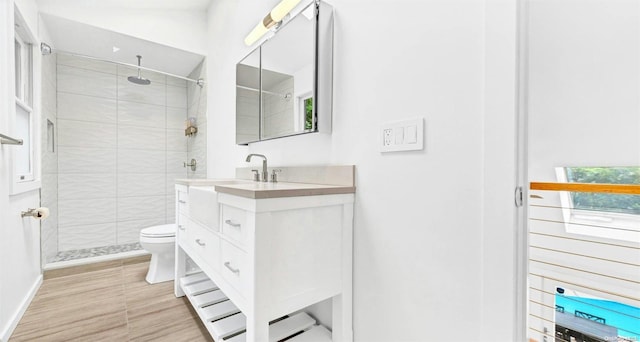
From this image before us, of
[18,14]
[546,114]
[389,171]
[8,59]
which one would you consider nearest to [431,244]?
[389,171]

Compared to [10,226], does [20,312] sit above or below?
below

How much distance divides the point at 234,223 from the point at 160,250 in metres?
1.56

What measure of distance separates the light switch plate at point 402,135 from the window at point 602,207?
151cm

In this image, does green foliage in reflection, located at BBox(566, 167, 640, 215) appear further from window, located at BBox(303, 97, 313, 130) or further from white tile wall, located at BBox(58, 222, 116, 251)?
white tile wall, located at BBox(58, 222, 116, 251)

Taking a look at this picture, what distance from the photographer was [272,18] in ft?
6.08

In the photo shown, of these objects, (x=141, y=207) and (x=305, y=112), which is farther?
(x=141, y=207)

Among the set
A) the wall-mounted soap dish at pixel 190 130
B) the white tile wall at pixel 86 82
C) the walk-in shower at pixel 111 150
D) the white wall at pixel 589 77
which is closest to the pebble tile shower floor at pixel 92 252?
the walk-in shower at pixel 111 150

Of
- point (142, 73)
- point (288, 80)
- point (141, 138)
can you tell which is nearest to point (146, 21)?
point (142, 73)

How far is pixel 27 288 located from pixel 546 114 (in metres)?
3.87

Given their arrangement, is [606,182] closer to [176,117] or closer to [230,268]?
[230,268]

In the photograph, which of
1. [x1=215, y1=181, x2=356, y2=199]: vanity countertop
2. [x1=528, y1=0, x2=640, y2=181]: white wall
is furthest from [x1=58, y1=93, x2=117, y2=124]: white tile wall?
[x1=528, y1=0, x2=640, y2=181]: white wall

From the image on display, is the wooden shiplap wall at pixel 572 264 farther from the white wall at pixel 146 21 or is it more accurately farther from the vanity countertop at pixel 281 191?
the white wall at pixel 146 21

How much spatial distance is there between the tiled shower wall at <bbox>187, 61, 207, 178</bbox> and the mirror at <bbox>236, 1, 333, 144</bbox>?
1079 millimetres

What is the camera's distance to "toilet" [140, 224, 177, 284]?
2.30 m
